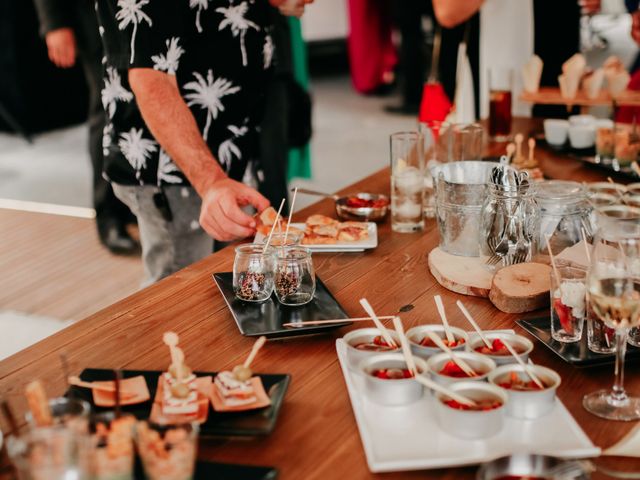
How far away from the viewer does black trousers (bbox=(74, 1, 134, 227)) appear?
14.0ft

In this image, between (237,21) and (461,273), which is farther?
(237,21)

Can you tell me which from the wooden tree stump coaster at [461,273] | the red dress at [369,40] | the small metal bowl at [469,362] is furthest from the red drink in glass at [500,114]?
the red dress at [369,40]

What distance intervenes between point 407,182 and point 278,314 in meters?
0.62

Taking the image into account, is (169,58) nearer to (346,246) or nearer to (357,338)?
(346,246)

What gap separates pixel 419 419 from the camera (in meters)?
1.18

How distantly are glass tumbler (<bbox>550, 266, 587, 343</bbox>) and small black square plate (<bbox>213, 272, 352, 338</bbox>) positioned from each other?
0.38 meters

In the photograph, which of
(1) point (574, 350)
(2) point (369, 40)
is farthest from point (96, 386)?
(2) point (369, 40)

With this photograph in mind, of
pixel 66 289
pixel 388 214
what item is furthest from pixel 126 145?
pixel 66 289

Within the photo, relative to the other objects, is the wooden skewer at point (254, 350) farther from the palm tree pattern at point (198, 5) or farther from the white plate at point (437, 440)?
the palm tree pattern at point (198, 5)

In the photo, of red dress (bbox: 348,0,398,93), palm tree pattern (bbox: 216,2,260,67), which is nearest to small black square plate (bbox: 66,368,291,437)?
palm tree pattern (bbox: 216,2,260,67)

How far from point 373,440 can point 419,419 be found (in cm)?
9

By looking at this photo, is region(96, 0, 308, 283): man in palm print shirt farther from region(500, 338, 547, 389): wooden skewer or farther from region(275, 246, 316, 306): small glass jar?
region(500, 338, 547, 389): wooden skewer

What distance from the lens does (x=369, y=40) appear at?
7.19m

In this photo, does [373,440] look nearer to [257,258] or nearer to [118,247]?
[257,258]
